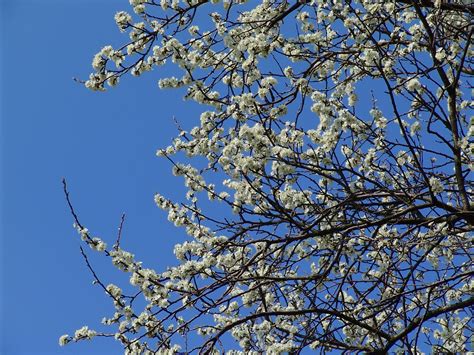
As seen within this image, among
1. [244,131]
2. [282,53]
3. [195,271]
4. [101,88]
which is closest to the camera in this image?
[244,131]

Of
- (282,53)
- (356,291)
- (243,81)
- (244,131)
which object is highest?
(282,53)

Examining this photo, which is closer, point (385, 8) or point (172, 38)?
point (172, 38)

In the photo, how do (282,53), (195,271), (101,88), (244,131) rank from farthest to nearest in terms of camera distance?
(282,53) → (101,88) → (195,271) → (244,131)

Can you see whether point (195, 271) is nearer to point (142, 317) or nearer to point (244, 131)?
point (142, 317)

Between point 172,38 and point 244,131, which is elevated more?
point 172,38

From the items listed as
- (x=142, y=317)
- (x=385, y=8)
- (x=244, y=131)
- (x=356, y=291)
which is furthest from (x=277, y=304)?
(x=385, y=8)

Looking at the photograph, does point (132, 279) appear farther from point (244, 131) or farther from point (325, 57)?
point (325, 57)

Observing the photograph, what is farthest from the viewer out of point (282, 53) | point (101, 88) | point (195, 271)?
point (282, 53)

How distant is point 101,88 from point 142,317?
230cm

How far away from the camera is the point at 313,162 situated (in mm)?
6191

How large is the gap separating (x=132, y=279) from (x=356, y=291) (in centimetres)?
223

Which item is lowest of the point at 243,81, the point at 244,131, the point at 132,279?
the point at 132,279

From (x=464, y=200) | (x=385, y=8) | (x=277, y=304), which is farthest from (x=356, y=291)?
(x=385, y=8)

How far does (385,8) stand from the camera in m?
7.25
